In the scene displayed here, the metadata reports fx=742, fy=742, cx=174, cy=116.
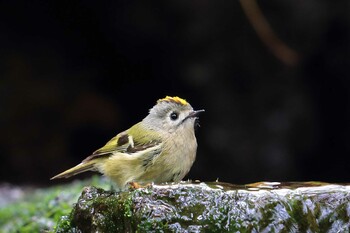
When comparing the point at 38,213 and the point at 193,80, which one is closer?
the point at 38,213

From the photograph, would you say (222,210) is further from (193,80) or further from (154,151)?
(193,80)

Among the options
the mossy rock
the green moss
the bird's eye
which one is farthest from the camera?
the green moss

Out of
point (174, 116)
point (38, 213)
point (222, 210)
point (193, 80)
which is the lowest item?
point (38, 213)

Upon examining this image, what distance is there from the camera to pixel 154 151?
218 inches

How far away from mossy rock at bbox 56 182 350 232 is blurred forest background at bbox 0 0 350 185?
16.7 ft

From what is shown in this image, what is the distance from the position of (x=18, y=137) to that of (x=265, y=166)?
4.12 metres

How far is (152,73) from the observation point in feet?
36.0

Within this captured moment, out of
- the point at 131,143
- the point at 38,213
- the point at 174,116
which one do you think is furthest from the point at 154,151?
the point at 38,213

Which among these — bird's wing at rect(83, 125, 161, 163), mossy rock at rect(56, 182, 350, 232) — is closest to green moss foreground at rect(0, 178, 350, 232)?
mossy rock at rect(56, 182, 350, 232)

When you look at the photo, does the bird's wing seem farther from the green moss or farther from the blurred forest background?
the blurred forest background

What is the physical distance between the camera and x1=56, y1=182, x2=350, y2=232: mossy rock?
4059 mm

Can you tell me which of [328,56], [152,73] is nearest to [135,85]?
[152,73]

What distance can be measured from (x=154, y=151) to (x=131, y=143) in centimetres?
40

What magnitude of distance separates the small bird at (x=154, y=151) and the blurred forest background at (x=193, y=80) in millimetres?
3400
